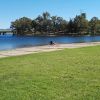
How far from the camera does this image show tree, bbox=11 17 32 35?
183m

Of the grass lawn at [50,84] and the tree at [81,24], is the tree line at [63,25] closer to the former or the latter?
the tree at [81,24]

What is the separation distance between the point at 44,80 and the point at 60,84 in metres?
0.75

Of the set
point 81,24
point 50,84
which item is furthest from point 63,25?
point 50,84

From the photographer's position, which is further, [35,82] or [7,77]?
[7,77]

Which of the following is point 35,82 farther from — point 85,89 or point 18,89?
point 85,89

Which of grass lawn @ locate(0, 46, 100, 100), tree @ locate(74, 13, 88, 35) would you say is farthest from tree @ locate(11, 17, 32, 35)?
grass lawn @ locate(0, 46, 100, 100)

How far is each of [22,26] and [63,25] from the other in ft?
100

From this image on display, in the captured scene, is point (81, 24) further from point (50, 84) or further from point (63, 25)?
point (50, 84)

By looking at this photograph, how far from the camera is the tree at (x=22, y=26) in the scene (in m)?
183

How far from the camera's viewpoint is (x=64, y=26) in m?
171

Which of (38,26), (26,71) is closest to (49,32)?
(38,26)

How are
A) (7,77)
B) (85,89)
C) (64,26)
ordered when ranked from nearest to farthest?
(85,89), (7,77), (64,26)

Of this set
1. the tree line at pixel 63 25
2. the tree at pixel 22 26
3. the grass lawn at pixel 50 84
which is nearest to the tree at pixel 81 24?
the tree line at pixel 63 25

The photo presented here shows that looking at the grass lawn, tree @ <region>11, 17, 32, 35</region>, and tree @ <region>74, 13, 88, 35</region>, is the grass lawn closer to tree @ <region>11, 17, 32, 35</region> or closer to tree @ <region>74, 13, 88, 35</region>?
tree @ <region>74, 13, 88, 35</region>
